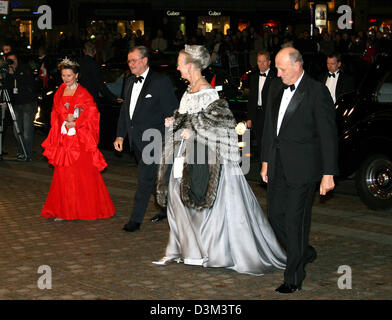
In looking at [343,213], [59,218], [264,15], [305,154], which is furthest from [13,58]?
[264,15]

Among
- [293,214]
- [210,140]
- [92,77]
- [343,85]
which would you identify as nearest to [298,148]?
[293,214]

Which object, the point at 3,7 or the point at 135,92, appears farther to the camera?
the point at 3,7

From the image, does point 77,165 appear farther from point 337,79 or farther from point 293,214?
point 337,79

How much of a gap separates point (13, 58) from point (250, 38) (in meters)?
15.2

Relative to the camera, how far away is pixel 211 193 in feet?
22.9

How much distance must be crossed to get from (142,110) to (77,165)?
1.39 meters

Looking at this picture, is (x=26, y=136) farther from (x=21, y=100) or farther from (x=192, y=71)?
(x=192, y=71)

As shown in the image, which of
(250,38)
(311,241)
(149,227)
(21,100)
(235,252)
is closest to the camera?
(235,252)

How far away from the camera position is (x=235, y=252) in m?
6.93

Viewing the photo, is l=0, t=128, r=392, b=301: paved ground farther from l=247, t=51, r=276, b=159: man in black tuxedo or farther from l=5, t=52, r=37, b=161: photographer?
l=5, t=52, r=37, b=161: photographer

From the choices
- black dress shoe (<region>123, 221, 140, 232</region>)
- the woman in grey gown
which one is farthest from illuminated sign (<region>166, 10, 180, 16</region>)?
the woman in grey gown

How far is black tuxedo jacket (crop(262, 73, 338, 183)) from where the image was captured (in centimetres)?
610

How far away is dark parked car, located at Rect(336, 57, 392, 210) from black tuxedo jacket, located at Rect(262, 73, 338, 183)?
3.65 m

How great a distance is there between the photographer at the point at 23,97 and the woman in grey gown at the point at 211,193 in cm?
813
